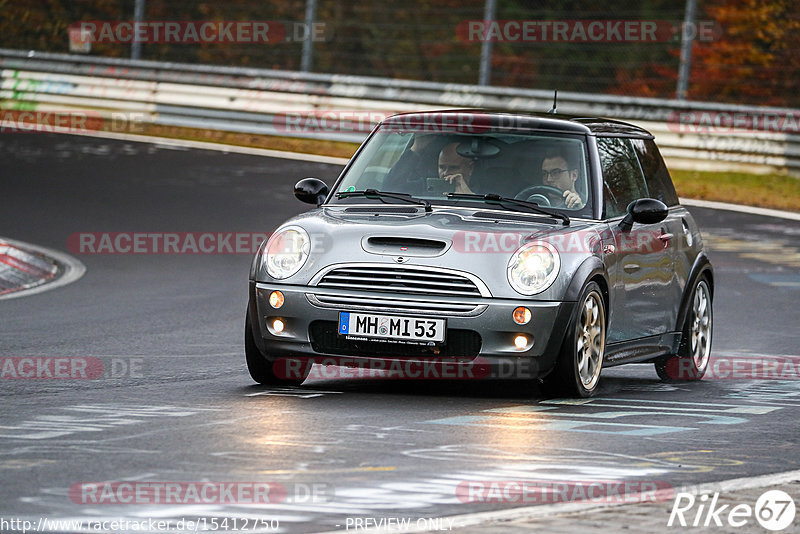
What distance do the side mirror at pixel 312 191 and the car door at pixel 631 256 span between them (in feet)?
5.42

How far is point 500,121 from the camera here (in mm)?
9688

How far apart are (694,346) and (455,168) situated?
216 centimetres

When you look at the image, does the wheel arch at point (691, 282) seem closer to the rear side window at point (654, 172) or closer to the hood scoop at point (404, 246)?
the rear side window at point (654, 172)

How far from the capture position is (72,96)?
28.0m

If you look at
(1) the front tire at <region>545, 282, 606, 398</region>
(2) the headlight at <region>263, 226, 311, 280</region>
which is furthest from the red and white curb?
(1) the front tire at <region>545, 282, 606, 398</region>

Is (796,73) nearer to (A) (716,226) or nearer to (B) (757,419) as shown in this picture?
(A) (716,226)

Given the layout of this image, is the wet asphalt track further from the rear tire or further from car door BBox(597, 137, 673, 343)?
car door BBox(597, 137, 673, 343)

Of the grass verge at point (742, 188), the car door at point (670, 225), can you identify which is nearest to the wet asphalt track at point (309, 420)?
the car door at point (670, 225)

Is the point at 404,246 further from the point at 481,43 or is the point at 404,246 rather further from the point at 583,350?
the point at 481,43

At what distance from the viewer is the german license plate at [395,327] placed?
835cm

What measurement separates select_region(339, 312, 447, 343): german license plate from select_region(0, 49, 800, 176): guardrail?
47.3 ft

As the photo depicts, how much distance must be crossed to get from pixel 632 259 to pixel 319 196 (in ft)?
6.13

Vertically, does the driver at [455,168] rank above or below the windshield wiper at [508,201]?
above

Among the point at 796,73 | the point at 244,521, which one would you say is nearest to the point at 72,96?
the point at 796,73
